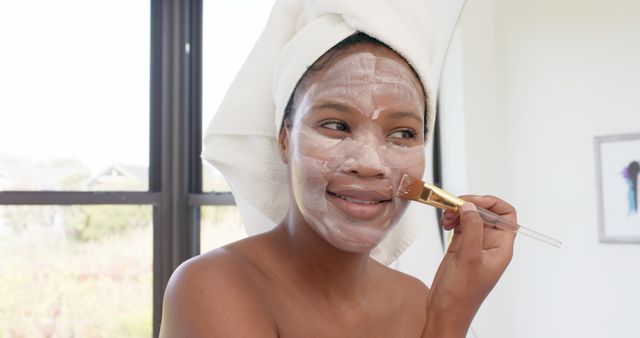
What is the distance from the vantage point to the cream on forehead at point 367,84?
642 mm

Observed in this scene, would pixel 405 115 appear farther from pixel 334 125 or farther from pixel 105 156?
pixel 105 156

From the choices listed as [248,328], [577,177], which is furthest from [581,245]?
[248,328]

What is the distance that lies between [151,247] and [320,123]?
1285 millimetres

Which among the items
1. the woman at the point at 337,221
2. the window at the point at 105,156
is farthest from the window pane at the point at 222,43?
the woman at the point at 337,221

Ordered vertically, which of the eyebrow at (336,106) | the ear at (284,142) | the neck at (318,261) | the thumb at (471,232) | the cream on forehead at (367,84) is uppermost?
the cream on forehead at (367,84)

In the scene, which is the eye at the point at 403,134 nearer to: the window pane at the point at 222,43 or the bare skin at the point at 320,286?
the bare skin at the point at 320,286

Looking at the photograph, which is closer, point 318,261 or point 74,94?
point 318,261

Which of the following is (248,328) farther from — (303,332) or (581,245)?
(581,245)

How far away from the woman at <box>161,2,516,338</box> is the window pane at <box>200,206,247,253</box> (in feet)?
3.60

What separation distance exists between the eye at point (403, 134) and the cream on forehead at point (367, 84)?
3 cm

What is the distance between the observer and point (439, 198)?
657 millimetres

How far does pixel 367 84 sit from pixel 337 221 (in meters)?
0.16

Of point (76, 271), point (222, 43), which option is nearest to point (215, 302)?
point (76, 271)

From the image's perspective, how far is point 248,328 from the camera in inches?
23.5
